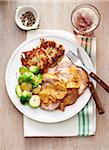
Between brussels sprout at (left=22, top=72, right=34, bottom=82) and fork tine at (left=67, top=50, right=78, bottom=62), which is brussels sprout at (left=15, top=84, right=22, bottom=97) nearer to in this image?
brussels sprout at (left=22, top=72, right=34, bottom=82)

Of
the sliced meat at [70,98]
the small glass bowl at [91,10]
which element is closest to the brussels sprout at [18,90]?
the sliced meat at [70,98]

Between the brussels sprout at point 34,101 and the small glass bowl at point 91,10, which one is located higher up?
the small glass bowl at point 91,10

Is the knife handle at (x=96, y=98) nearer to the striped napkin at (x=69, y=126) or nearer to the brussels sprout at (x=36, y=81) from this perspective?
the striped napkin at (x=69, y=126)

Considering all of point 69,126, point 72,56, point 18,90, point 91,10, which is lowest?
point 69,126

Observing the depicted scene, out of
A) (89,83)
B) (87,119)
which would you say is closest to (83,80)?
(89,83)

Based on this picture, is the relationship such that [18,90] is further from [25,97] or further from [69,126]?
[69,126]

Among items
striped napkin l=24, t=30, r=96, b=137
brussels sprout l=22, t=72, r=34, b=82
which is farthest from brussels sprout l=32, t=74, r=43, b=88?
striped napkin l=24, t=30, r=96, b=137
